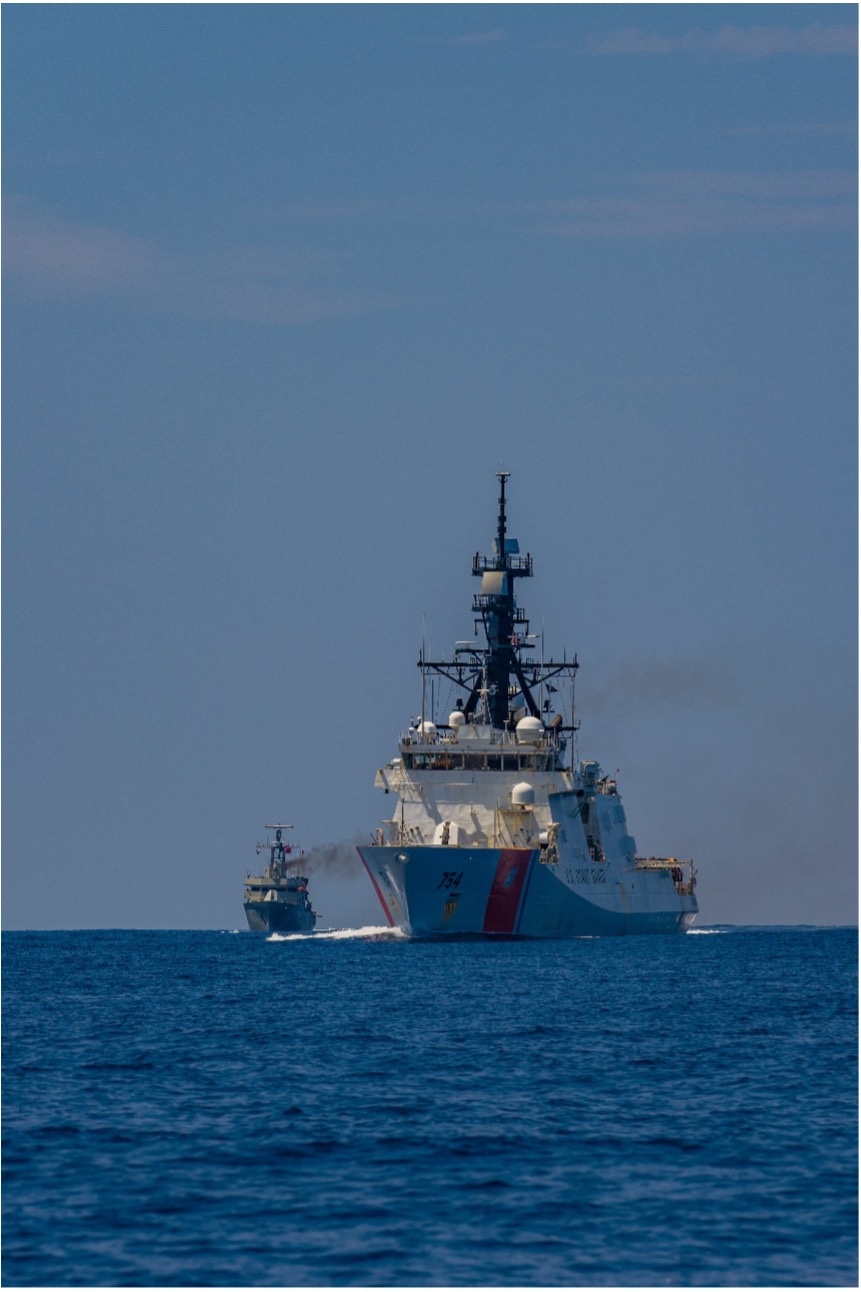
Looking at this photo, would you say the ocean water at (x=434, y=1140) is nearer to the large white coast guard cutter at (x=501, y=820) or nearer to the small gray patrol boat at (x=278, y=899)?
the large white coast guard cutter at (x=501, y=820)

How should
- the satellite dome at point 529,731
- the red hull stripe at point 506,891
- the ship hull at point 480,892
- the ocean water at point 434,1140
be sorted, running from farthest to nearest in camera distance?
the satellite dome at point 529,731 < the red hull stripe at point 506,891 < the ship hull at point 480,892 < the ocean water at point 434,1140

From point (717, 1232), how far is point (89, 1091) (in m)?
16.0

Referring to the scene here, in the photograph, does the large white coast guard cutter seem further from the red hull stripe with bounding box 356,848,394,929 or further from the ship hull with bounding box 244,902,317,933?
the ship hull with bounding box 244,902,317,933

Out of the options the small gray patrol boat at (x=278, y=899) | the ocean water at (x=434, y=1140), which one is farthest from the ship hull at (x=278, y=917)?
the ocean water at (x=434, y=1140)

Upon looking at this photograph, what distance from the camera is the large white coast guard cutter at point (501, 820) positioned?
8569 centimetres

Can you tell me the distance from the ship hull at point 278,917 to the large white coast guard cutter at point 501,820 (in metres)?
50.9

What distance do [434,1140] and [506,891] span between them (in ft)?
183

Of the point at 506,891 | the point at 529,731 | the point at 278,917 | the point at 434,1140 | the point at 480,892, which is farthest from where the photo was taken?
the point at 278,917

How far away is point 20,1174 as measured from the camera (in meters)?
28.1

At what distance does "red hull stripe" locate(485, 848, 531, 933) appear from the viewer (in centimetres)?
8506

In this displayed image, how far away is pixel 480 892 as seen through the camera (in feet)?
281

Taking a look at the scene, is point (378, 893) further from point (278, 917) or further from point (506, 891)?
point (278, 917)

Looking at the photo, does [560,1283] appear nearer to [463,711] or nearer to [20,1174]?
[20,1174]

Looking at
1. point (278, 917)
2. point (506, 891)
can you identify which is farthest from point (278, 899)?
point (506, 891)
